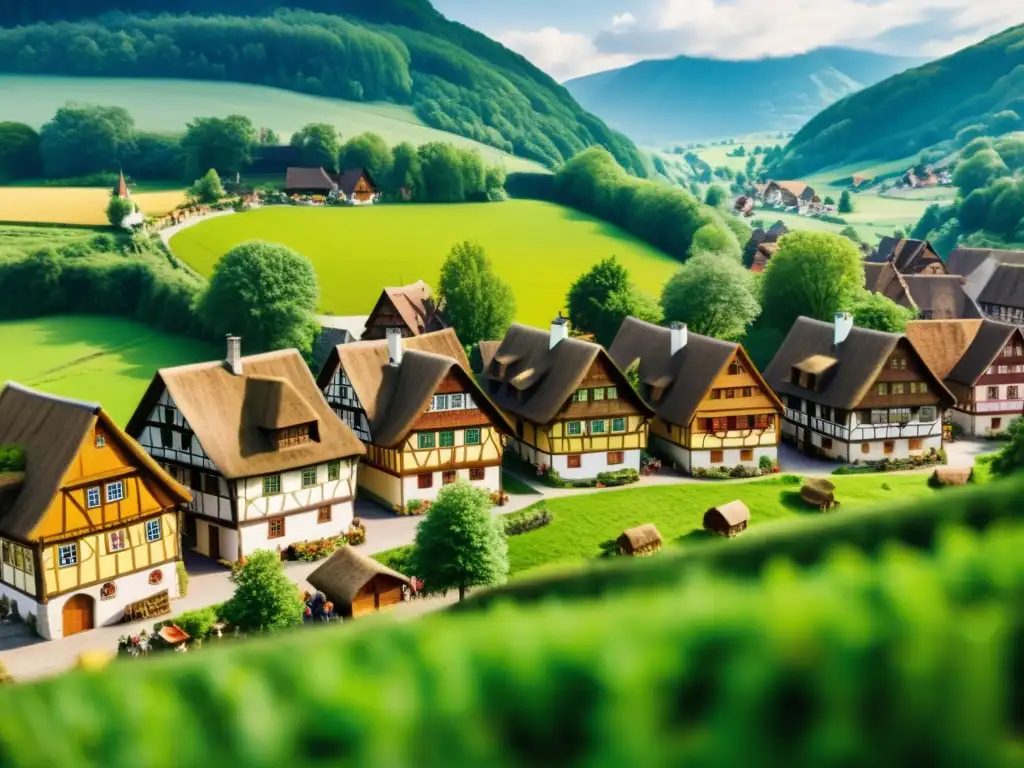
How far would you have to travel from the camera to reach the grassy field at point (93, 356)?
65.4 m

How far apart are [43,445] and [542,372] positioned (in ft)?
78.9

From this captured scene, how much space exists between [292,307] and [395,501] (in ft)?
79.8

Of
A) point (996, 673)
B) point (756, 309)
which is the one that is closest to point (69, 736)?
point (996, 673)

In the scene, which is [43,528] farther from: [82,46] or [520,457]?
[82,46]

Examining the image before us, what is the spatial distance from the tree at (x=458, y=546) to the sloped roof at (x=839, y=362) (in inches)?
957

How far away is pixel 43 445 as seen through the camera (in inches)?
1353

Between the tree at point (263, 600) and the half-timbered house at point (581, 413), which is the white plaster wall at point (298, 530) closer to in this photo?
the tree at point (263, 600)

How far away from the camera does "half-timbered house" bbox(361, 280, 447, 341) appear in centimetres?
7000

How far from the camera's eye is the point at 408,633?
2.25 metres

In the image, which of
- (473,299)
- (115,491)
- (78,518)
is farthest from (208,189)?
(78,518)

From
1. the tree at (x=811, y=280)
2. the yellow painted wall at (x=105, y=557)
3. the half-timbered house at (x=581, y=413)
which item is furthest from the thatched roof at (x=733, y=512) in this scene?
the tree at (x=811, y=280)

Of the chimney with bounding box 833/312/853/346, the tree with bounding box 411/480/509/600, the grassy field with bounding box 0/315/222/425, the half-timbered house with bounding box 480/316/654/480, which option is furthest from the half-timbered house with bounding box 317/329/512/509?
the chimney with bounding box 833/312/853/346

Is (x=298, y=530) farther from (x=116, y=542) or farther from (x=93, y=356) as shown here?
(x=93, y=356)

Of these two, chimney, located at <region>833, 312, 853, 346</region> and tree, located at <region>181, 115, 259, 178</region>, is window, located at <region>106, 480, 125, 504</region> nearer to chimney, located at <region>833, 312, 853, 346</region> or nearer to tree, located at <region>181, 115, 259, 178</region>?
chimney, located at <region>833, 312, 853, 346</region>
